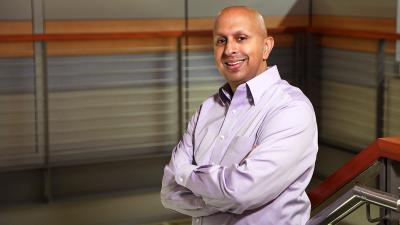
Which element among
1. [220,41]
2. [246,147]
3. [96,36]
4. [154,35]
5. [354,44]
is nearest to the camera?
[246,147]

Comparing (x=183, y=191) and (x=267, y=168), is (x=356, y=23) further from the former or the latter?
(x=267, y=168)

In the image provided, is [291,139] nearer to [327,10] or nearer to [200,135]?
[200,135]

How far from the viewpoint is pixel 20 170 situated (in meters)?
4.84

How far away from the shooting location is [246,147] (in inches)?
77.6

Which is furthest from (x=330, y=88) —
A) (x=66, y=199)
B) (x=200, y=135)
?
(x=200, y=135)

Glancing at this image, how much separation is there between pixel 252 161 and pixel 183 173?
0.88 feet

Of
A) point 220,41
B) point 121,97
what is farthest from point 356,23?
point 220,41

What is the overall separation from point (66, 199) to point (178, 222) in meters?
0.84

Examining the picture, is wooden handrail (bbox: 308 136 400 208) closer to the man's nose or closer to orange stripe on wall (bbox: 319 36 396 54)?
the man's nose

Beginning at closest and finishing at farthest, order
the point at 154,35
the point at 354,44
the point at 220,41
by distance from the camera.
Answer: the point at 220,41, the point at 154,35, the point at 354,44

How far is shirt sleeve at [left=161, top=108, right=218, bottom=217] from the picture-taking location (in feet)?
6.66

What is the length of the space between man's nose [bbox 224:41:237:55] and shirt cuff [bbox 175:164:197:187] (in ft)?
1.15

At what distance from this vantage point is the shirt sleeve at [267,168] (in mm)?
1846

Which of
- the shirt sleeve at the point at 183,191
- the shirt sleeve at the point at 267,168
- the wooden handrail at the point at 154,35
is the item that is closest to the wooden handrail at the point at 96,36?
the wooden handrail at the point at 154,35
